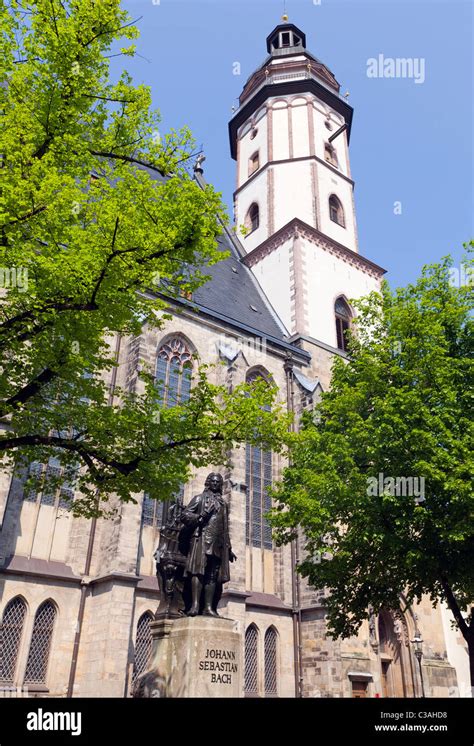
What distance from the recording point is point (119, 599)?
1338cm

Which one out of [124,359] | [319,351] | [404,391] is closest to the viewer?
[404,391]

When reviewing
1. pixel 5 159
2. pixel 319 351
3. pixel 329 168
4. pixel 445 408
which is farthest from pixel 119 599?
pixel 329 168

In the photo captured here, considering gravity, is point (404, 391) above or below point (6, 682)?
above

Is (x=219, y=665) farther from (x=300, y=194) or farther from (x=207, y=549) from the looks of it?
(x=300, y=194)

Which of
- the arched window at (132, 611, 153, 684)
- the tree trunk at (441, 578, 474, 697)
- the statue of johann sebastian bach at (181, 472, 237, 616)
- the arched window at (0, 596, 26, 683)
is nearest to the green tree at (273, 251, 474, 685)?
the tree trunk at (441, 578, 474, 697)

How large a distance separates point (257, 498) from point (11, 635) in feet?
29.1

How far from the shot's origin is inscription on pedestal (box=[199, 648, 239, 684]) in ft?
23.7

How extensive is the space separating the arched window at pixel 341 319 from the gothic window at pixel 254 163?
10.2 metres

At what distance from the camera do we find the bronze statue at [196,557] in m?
8.04

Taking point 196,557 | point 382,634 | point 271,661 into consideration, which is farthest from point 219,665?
point 382,634

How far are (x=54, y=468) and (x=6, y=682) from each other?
5.10m

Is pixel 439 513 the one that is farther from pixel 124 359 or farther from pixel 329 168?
pixel 329 168

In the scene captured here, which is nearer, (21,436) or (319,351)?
(21,436)

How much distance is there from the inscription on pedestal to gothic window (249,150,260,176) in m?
29.1
